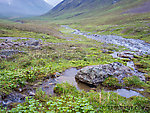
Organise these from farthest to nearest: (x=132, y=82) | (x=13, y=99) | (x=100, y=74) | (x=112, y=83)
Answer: (x=100, y=74) → (x=132, y=82) → (x=112, y=83) → (x=13, y=99)

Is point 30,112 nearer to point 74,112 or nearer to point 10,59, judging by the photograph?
point 74,112

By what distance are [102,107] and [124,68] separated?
6.90 m

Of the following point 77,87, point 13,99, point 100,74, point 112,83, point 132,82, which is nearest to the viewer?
point 13,99

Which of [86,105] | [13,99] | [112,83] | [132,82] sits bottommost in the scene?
[132,82]

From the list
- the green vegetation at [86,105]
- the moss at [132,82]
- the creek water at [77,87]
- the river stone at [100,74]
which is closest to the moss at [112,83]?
the river stone at [100,74]

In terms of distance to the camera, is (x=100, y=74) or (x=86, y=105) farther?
(x=100, y=74)

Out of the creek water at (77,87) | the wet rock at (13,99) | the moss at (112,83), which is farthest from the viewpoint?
the moss at (112,83)

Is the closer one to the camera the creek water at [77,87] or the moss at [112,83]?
the creek water at [77,87]

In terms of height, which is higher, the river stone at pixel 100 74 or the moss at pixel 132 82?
the river stone at pixel 100 74

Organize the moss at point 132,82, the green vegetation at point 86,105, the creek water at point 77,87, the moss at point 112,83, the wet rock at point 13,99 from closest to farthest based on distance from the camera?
the green vegetation at point 86,105 < the wet rock at point 13,99 < the creek water at point 77,87 < the moss at point 112,83 < the moss at point 132,82

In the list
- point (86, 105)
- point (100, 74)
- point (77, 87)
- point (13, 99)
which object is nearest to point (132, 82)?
point (100, 74)

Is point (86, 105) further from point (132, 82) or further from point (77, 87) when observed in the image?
point (132, 82)

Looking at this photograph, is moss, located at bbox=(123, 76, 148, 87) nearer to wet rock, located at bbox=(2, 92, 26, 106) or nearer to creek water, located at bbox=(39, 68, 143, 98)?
creek water, located at bbox=(39, 68, 143, 98)

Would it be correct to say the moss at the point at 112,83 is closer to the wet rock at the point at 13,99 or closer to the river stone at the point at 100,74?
the river stone at the point at 100,74
